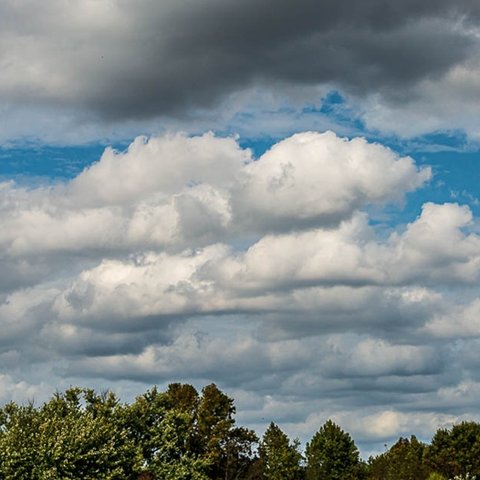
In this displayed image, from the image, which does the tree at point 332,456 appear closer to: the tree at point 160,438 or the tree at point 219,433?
the tree at point 219,433

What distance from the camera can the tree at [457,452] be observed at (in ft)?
523

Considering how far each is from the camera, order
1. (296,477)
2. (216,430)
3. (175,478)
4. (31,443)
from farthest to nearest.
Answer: (296,477) → (216,430) → (175,478) → (31,443)

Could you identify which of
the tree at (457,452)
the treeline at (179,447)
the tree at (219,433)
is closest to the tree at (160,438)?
the treeline at (179,447)

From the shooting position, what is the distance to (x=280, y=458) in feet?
551

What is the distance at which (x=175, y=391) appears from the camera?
163 metres

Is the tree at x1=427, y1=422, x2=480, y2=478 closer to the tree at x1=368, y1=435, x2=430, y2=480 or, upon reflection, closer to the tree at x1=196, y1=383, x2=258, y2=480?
the tree at x1=368, y1=435, x2=430, y2=480

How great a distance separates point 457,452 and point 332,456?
18839mm

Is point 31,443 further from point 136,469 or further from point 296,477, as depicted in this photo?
point 296,477

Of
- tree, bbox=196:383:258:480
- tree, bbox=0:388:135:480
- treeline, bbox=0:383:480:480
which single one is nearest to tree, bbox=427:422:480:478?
treeline, bbox=0:383:480:480

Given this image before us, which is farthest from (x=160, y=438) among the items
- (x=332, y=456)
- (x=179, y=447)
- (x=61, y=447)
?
(x=332, y=456)

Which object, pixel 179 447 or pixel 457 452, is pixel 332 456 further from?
pixel 179 447

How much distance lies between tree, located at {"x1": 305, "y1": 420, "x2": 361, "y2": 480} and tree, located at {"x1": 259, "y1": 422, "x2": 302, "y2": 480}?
2814 millimetres

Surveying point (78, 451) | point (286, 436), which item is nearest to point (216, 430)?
point (286, 436)

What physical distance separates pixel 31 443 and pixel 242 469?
64.9 metres
